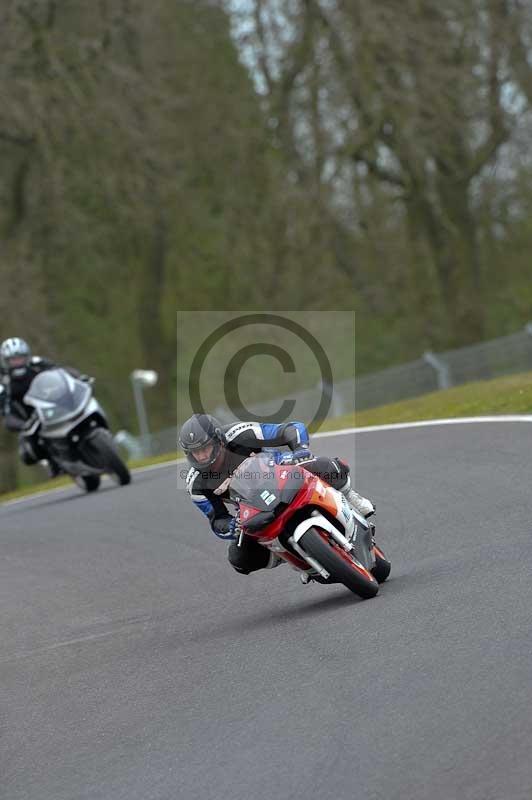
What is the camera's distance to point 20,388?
18750 millimetres

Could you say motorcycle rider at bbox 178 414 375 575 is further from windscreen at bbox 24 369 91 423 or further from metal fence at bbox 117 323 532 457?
metal fence at bbox 117 323 532 457

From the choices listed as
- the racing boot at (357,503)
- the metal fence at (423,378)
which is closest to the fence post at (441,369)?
the metal fence at (423,378)

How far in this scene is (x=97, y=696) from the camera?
7.76m

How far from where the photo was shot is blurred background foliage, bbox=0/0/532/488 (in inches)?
1119

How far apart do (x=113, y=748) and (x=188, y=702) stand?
25.3 inches

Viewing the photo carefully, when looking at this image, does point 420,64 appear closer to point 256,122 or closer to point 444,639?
point 256,122

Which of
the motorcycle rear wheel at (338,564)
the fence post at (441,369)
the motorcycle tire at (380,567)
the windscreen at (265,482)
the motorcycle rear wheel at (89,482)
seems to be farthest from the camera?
the fence post at (441,369)

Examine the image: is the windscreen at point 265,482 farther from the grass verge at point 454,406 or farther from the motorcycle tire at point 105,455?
the motorcycle tire at point 105,455

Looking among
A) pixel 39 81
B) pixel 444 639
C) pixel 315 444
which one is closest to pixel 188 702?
pixel 444 639

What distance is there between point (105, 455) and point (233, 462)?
345 inches

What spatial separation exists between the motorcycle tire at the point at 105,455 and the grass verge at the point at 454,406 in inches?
148

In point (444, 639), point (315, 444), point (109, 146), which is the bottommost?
point (315, 444)

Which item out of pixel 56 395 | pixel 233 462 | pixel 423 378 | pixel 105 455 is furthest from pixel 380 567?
pixel 423 378

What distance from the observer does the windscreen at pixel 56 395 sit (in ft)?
59.0
